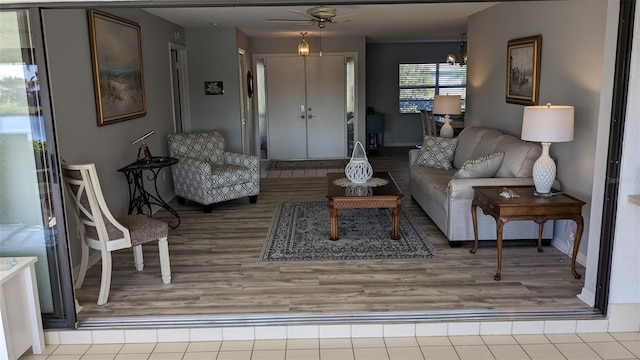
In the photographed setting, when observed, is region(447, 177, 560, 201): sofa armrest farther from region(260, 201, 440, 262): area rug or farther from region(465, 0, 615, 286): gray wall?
region(260, 201, 440, 262): area rug

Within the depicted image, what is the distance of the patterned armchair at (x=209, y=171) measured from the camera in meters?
5.62

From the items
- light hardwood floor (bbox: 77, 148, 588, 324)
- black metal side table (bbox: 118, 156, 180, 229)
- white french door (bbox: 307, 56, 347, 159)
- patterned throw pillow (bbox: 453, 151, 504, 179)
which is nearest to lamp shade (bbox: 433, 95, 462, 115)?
patterned throw pillow (bbox: 453, 151, 504, 179)

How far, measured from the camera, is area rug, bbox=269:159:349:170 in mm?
8727

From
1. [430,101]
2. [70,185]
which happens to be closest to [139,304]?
[70,185]

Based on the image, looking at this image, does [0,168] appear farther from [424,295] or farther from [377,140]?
[377,140]

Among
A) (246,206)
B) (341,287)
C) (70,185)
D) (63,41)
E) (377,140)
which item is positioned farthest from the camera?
(377,140)

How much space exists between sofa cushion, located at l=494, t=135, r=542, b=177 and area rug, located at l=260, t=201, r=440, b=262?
93 cm

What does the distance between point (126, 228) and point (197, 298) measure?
668 mm

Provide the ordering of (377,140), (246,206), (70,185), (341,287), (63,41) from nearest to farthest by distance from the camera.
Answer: (70,185) → (341,287) → (63,41) → (246,206) → (377,140)

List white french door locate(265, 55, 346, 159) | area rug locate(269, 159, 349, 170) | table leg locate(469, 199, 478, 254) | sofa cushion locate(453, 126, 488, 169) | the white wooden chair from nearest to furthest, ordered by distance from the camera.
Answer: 1. the white wooden chair
2. table leg locate(469, 199, 478, 254)
3. sofa cushion locate(453, 126, 488, 169)
4. area rug locate(269, 159, 349, 170)
5. white french door locate(265, 55, 346, 159)

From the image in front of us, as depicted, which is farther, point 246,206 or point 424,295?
point 246,206

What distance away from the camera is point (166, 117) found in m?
6.32

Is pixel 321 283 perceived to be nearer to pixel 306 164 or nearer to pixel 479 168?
pixel 479 168

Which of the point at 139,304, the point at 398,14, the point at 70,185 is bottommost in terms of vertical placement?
the point at 139,304
